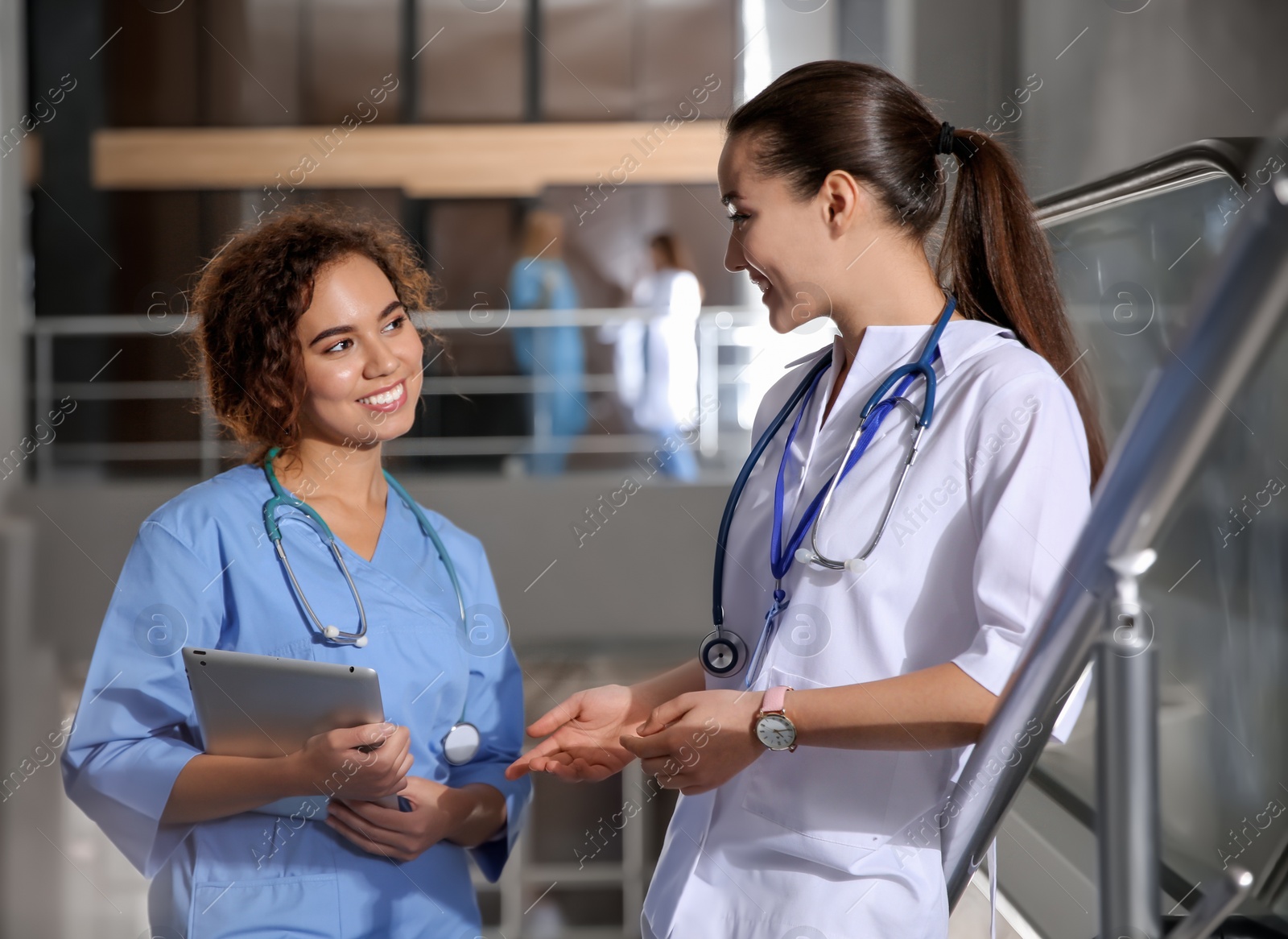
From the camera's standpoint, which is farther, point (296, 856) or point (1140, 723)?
point (296, 856)

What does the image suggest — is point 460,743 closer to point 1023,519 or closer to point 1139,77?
point 1023,519

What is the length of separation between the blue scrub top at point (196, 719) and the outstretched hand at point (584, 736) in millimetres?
108

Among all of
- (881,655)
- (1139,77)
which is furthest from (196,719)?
(1139,77)

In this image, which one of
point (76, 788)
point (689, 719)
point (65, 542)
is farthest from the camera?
point (65, 542)

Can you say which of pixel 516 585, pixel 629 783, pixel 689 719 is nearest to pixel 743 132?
pixel 689 719

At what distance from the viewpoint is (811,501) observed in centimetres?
76

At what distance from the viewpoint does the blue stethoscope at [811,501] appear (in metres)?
0.71

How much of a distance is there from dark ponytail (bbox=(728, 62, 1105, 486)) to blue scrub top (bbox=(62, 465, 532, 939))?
0.48 meters

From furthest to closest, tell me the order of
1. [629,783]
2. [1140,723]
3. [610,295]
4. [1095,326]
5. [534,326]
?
[610,295] → [629,783] → [534,326] → [1095,326] → [1140,723]

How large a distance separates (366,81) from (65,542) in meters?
4.34

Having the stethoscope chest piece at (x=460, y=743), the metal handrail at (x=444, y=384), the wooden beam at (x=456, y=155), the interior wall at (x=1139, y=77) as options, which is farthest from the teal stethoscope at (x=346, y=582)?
the wooden beam at (x=456, y=155)

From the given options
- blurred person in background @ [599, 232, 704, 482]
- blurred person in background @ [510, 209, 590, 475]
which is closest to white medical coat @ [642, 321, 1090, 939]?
blurred person in background @ [510, 209, 590, 475]

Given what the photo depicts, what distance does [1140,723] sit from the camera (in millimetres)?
463

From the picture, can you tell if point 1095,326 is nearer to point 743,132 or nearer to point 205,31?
point 743,132
